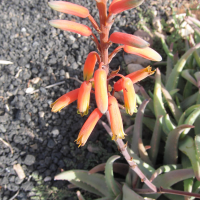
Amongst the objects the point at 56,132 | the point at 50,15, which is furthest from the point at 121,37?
the point at 50,15

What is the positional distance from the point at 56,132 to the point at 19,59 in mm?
1518

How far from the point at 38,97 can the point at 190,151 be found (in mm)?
2334

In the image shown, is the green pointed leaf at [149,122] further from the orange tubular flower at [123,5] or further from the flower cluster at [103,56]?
the orange tubular flower at [123,5]

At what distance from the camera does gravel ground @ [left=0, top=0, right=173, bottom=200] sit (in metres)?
2.80

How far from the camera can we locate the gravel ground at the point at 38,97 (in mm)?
2797

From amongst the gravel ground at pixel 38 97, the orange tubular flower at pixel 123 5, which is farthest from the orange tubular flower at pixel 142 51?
the gravel ground at pixel 38 97

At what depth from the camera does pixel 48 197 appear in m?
2.59

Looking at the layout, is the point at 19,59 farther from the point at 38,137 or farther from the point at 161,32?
the point at 161,32

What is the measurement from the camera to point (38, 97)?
10.6 feet

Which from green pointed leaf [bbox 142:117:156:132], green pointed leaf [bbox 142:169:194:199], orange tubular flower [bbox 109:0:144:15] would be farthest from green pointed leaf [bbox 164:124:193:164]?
orange tubular flower [bbox 109:0:144:15]

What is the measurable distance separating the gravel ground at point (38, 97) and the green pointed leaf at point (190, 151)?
1.06 meters

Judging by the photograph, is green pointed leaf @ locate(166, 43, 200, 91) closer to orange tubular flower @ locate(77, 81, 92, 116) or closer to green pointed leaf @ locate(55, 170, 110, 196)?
green pointed leaf @ locate(55, 170, 110, 196)

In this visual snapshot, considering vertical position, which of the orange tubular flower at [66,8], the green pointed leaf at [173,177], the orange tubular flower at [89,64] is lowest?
the green pointed leaf at [173,177]

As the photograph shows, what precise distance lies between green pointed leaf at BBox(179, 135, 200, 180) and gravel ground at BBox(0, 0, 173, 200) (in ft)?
3.48
